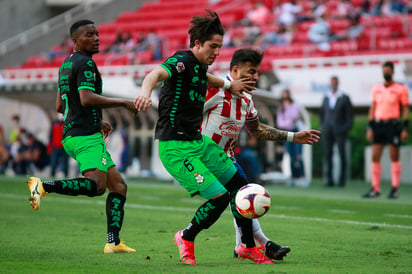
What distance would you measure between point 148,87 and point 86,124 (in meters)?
1.37

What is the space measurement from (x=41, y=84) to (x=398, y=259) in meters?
17.4

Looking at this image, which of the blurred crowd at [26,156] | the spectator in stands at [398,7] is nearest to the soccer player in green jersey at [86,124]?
the blurred crowd at [26,156]

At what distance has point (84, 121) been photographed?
6902mm

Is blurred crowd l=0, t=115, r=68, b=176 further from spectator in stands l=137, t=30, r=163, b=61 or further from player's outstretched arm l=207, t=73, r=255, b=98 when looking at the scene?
player's outstretched arm l=207, t=73, r=255, b=98

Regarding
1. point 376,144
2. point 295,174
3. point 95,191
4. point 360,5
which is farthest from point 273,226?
point 360,5

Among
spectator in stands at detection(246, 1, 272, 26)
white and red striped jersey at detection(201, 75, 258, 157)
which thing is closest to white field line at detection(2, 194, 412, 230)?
white and red striped jersey at detection(201, 75, 258, 157)

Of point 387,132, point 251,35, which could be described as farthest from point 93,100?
point 251,35

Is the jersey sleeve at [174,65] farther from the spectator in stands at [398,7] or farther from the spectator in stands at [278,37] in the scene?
the spectator in stands at [398,7]

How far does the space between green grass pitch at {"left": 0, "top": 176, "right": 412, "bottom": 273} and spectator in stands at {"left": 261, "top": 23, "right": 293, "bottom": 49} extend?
10580 mm

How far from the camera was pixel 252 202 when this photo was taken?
6.25 meters

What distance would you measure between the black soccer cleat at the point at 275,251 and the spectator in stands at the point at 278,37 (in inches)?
693

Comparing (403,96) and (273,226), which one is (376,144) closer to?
(403,96)

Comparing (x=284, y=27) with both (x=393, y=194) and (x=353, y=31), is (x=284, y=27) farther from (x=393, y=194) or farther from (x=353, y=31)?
(x=393, y=194)

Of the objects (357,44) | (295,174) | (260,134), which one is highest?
(357,44)
